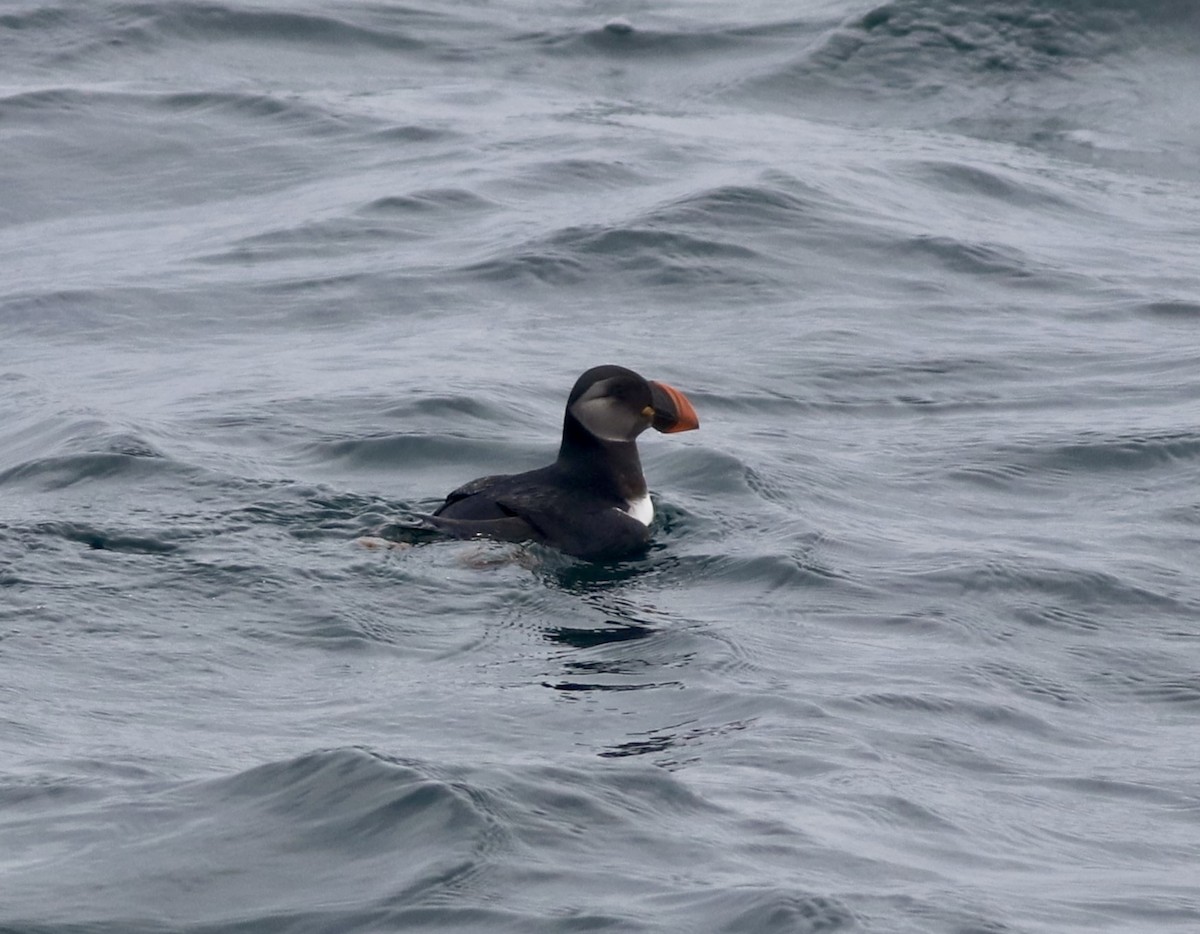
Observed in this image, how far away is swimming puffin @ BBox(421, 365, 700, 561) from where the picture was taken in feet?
26.9

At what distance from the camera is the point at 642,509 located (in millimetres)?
8734

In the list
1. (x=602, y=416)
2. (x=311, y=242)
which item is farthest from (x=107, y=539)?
(x=311, y=242)

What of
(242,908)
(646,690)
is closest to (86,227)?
(646,690)

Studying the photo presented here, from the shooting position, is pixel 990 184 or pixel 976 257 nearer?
pixel 976 257

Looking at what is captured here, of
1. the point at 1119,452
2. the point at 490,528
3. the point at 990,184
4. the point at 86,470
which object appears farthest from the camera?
the point at 990,184

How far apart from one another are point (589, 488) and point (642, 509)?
285mm

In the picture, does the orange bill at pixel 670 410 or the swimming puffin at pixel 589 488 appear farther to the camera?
the orange bill at pixel 670 410

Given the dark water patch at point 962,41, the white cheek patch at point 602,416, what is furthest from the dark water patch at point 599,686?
the dark water patch at point 962,41

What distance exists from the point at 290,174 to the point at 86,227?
6.15 feet

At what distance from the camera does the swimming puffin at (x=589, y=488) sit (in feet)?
26.9

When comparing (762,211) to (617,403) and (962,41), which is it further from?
(617,403)

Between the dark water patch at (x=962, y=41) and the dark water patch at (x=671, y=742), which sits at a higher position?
the dark water patch at (x=962, y=41)

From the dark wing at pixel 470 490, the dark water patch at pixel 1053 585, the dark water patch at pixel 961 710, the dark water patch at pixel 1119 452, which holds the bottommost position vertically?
the dark water patch at pixel 1119 452

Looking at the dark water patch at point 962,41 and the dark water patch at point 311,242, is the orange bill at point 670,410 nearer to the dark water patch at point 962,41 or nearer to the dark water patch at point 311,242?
the dark water patch at point 311,242
